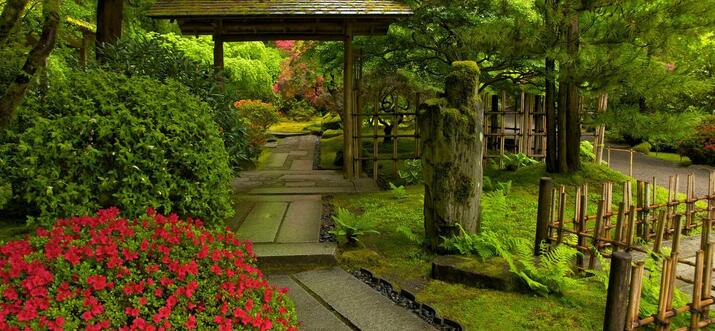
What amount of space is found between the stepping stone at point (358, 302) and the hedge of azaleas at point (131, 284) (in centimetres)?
87

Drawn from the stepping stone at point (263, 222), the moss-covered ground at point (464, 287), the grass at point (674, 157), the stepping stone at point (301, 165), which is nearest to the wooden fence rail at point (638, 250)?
the moss-covered ground at point (464, 287)

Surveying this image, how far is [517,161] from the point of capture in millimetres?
10852

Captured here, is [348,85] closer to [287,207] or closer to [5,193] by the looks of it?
[287,207]

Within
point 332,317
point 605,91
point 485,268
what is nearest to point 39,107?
point 332,317

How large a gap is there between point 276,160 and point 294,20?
467cm

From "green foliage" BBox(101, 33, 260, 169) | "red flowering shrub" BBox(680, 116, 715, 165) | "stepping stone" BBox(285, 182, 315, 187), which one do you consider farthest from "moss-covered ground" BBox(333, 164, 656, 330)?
"red flowering shrub" BBox(680, 116, 715, 165)

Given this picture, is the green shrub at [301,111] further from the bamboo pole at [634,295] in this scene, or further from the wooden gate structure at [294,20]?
the bamboo pole at [634,295]

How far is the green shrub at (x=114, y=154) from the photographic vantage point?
13.5ft

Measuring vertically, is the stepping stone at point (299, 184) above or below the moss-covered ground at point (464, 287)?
above

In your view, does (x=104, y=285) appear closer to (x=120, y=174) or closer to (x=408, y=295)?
(x=120, y=174)

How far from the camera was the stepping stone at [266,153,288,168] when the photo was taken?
12915 mm

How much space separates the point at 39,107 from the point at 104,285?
2.77 meters

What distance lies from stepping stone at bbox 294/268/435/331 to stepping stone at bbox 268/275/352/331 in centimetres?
8

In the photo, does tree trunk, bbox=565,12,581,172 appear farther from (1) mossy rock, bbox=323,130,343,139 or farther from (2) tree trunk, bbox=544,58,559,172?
(1) mossy rock, bbox=323,130,343,139
